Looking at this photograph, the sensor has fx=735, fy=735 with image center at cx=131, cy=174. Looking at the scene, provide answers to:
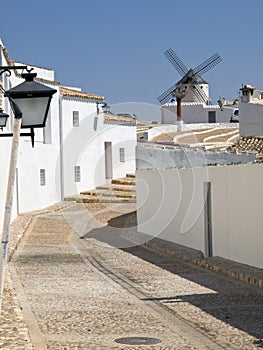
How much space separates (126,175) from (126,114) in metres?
4.94

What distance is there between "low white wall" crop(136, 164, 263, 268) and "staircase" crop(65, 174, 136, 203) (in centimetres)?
943

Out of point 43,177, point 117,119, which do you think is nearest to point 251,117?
point 43,177

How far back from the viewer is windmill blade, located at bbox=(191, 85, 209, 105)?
64.2 meters

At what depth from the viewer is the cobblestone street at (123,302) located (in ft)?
24.4

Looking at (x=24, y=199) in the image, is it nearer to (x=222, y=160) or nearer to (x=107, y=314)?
(x=222, y=160)

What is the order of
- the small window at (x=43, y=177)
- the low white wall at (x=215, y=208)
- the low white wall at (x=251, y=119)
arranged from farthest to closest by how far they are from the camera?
1. the small window at (x=43, y=177)
2. the low white wall at (x=251, y=119)
3. the low white wall at (x=215, y=208)

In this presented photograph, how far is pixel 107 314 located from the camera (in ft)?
28.8

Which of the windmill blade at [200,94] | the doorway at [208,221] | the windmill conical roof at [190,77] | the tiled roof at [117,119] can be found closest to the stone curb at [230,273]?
the doorway at [208,221]

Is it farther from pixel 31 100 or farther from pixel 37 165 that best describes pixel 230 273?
pixel 37 165

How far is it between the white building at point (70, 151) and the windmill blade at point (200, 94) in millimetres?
27658

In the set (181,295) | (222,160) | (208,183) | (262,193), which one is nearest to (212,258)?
(208,183)

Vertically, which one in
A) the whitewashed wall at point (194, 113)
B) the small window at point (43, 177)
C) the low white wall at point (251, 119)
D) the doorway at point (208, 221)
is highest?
the whitewashed wall at point (194, 113)

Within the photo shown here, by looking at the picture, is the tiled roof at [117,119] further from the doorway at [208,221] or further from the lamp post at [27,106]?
the lamp post at [27,106]

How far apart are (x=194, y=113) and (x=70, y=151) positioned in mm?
30462
